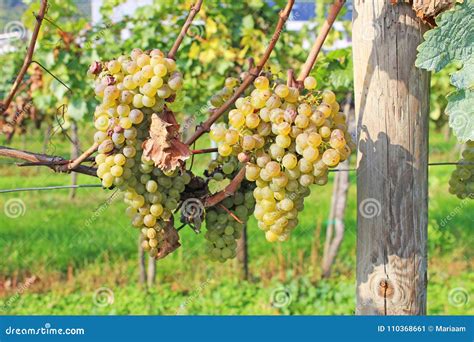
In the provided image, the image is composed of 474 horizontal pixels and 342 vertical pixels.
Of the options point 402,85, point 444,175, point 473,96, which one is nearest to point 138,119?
point 402,85

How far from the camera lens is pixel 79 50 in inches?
190

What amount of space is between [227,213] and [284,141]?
371 mm

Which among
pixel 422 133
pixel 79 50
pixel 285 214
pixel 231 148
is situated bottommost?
pixel 285 214

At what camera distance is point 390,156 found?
157 centimetres

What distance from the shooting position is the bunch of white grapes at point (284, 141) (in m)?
1.39

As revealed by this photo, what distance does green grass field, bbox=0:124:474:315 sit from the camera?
4863 millimetres

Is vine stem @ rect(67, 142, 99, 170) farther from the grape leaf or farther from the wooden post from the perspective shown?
the grape leaf

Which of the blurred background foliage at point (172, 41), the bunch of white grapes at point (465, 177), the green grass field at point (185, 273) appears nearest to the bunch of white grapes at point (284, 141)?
the bunch of white grapes at point (465, 177)

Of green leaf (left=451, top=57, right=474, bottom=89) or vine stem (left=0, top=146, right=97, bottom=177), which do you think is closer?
green leaf (left=451, top=57, right=474, bottom=89)

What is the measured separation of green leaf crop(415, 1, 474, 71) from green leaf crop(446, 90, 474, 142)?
0.08 metres

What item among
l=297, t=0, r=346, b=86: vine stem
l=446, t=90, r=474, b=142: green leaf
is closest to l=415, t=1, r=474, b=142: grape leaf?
l=446, t=90, r=474, b=142: green leaf

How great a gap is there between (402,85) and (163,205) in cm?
65

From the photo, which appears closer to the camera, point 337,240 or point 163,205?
point 163,205

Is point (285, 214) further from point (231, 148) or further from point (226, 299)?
point (226, 299)
